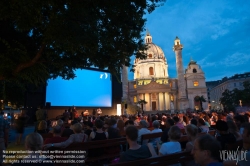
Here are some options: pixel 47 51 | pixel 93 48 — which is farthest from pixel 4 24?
pixel 93 48

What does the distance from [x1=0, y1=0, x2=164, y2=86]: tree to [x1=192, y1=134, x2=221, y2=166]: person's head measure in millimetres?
5193

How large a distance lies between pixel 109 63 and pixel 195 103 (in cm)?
6182

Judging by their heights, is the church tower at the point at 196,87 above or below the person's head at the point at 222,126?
above

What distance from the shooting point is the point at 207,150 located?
2.32 metres

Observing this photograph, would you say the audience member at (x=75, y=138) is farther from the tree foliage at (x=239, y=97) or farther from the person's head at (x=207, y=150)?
the tree foliage at (x=239, y=97)

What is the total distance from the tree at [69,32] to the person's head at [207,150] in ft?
17.0

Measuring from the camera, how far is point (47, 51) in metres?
8.09

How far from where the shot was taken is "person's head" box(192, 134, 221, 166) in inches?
89.9

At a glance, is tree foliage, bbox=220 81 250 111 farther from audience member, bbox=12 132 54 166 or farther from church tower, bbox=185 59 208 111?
audience member, bbox=12 132 54 166


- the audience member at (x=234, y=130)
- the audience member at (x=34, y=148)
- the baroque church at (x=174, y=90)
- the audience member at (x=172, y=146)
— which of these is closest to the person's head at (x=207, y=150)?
the audience member at (x=172, y=146)

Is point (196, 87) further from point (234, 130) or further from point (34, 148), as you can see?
point (34, 148)

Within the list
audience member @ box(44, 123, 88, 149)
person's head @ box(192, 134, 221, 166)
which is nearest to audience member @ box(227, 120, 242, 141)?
person's head @ box(192, 134, 221, 166)

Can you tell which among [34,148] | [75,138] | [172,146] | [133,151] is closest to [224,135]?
[172,146]

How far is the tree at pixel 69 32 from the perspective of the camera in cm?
605
